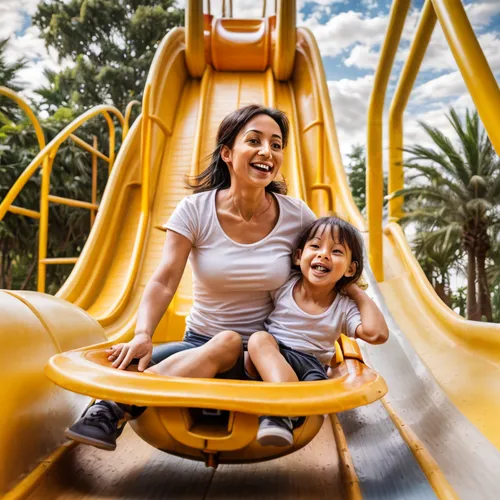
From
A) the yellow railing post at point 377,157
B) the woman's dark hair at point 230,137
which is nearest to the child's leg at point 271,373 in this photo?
the woman's dark hair at point 230,137

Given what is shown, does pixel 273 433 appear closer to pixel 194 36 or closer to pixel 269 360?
pixel 269 360

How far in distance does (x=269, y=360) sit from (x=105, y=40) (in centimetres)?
2127

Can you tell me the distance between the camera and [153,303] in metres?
1.67

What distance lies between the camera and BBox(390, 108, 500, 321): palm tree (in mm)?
9289

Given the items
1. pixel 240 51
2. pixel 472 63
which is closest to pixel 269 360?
pixel 472 63

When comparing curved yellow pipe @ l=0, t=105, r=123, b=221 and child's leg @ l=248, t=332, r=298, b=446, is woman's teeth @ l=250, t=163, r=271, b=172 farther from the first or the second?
curved yellow pipe @ l=0, t=105, r=123, b=221

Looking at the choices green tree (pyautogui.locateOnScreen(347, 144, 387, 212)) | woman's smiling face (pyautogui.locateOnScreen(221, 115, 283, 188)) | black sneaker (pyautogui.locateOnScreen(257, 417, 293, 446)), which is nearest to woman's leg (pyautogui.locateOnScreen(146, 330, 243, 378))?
black sneaker (pyautogui.locateOnScreen(257, 417, 293, 446))

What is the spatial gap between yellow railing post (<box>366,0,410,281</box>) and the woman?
1.67 meters

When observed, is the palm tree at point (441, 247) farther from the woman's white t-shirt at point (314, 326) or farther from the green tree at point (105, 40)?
the green tree at point (105, 40)

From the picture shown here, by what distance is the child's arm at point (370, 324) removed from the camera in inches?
63.7

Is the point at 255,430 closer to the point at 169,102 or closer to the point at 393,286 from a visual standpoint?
the point at 393,286

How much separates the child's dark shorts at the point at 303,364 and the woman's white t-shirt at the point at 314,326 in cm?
3

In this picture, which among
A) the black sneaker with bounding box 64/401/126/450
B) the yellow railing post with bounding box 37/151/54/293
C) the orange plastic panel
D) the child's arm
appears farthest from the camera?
the orange plastic panel

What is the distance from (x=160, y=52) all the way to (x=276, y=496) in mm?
5162
